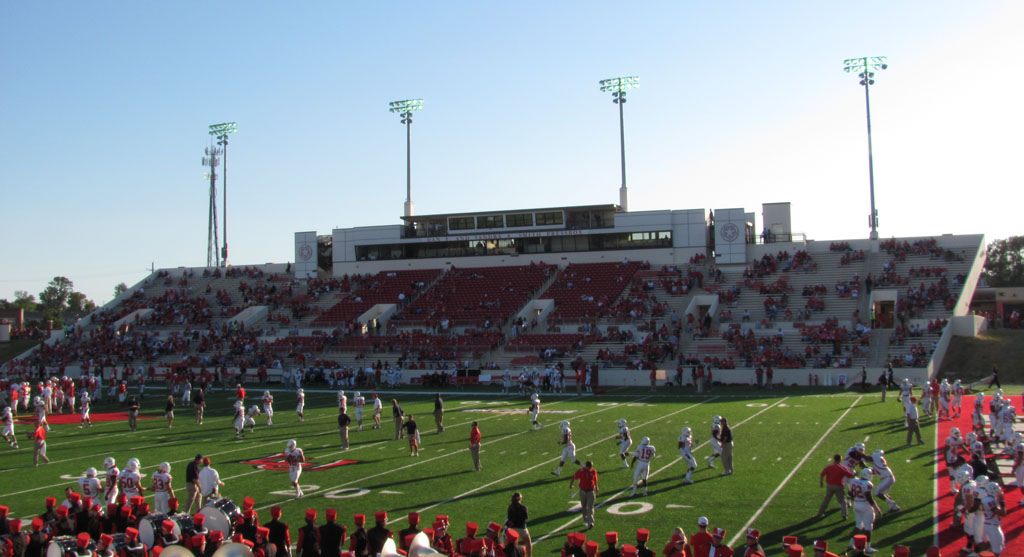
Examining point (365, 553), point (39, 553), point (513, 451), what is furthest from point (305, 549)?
point (513, 451)

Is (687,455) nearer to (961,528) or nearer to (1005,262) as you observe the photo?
(961,528)

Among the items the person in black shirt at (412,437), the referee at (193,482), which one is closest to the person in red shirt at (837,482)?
the person in black shirt at (412,437)

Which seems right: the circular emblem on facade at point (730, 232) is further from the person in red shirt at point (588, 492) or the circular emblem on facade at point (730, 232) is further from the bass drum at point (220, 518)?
the bass drum at point (220, 518)

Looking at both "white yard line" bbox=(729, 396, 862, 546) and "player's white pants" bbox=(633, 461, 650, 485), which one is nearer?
"white yard line" bbox=(729, 396, 862, 546)

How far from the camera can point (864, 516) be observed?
12.1 m

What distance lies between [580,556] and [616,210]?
142 feet

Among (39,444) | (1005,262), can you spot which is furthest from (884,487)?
(1005,262)

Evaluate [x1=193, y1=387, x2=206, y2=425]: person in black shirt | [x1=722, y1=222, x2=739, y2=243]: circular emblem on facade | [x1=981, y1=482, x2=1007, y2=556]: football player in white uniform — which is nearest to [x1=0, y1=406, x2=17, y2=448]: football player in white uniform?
[x1=193, y1=387, x2=206, y2=425]: person in black shirt

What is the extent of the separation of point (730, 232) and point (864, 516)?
35.4m

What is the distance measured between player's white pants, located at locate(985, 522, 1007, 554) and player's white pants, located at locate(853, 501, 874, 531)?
57.4 inches

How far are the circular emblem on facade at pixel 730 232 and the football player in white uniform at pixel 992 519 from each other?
35.8 metres

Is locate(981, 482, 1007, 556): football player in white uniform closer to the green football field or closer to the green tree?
the green football field

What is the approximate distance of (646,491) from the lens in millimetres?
15102

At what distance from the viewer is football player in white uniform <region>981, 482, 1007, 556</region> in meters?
11.1
